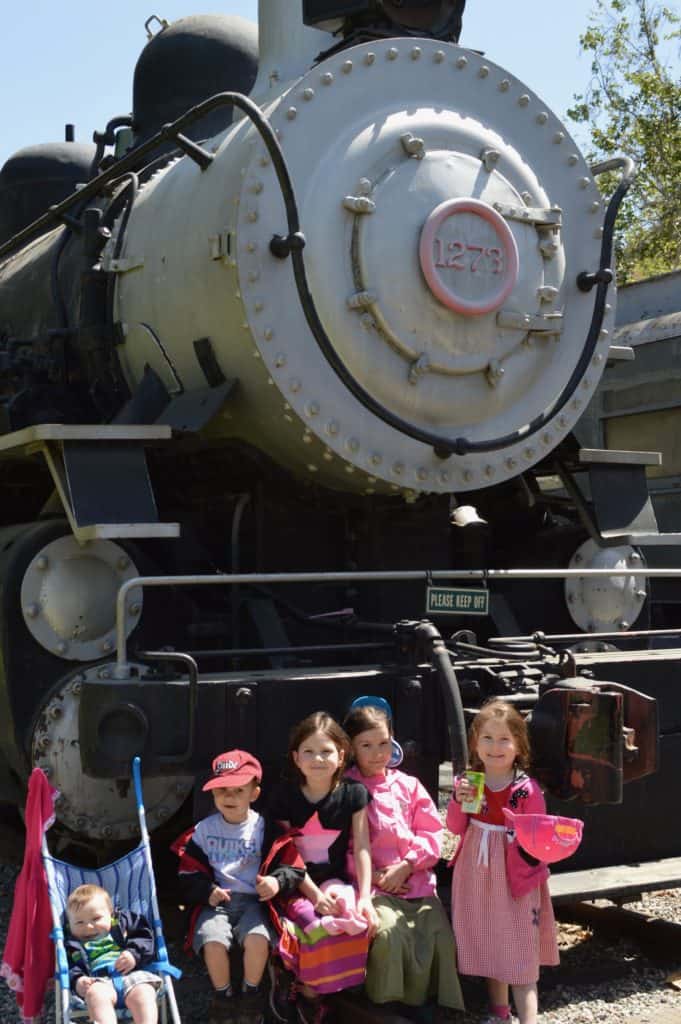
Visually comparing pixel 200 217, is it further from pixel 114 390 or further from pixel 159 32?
pixel 159 32

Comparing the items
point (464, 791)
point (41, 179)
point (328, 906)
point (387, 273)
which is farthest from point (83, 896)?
point (41, 179)

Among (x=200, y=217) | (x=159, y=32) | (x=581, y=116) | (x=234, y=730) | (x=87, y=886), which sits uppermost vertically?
(x=581, y=116)

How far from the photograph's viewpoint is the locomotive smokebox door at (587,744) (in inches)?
152

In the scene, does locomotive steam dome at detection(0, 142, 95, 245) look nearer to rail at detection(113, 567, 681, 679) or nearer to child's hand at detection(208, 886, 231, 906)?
rail at detection(113, 567, 681, 679)

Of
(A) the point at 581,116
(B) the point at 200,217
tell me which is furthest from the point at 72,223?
(A) the point at 581,116

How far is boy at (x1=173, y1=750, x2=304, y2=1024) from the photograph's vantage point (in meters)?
3.49

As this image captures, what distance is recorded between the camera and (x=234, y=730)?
158 inches

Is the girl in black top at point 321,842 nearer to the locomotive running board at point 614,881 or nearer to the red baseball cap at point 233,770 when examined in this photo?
the red baseball cap at point 233,770

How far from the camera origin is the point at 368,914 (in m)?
3.58

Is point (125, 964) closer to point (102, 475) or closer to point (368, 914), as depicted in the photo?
point (368, 914)

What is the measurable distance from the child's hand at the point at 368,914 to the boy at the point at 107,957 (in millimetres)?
549

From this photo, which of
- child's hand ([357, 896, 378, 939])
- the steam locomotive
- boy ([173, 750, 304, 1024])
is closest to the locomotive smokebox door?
the steam locomotive

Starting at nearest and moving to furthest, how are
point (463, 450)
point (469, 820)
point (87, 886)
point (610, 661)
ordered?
point (87, 886) → point (469, 820) → point (610, 661) → point (463, 450)

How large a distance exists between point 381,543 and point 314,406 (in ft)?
2.47
